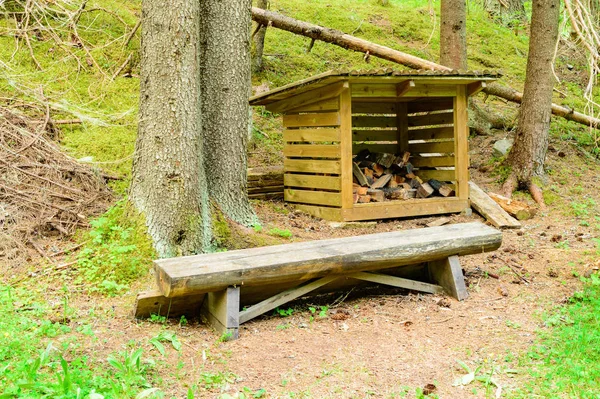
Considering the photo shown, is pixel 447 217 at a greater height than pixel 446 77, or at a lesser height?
lesser

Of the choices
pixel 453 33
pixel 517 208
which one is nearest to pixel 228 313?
pixel 517 208

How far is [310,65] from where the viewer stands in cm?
1182

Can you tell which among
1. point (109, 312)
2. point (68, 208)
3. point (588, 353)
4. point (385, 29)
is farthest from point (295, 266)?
point (385, 29)

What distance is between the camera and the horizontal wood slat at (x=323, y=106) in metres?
6.95

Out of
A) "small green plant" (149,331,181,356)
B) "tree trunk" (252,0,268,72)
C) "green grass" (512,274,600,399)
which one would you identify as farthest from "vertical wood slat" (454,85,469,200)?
"small green plant" (149,331,181,356)

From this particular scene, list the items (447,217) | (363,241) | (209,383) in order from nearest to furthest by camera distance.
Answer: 1. (209,383)
2. (363,241)
3. (447,217)

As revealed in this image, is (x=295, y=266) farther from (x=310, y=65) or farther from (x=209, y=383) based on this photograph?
(x=310, y=65)

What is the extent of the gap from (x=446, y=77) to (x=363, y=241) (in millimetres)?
3466

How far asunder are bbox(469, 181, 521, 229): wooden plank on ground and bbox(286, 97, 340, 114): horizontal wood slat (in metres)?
2.44

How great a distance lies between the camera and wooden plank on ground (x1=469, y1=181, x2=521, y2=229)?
6.87m

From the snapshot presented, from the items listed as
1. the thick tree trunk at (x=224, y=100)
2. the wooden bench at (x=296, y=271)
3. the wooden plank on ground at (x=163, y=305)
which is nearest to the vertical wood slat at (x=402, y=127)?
the thick tree trunk at (x=224, y=100)

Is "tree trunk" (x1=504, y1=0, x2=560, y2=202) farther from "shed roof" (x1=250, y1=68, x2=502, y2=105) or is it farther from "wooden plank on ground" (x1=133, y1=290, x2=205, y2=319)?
"wooden plank on ground" (x1=133, y1=290, x2=205, y2=319)

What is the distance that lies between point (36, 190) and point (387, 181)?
4.66 m

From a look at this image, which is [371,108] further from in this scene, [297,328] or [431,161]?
[297,328]
